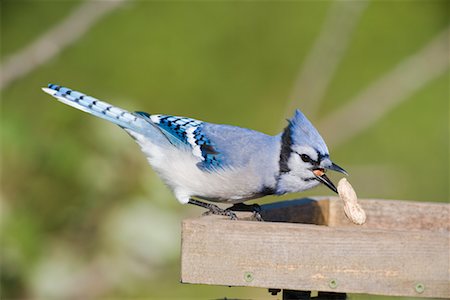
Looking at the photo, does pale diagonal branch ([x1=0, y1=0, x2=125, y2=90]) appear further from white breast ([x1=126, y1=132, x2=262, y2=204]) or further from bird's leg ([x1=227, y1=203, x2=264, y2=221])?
bird's leg ([x1=227, y1=203, x2=264, y2=221])

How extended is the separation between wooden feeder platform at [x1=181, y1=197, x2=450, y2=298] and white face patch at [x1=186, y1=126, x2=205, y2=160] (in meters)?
0.66

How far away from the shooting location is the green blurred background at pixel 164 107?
371cm

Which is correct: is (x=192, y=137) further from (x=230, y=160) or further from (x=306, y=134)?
(x=306, y=134)

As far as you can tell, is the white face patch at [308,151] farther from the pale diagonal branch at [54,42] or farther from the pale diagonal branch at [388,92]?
the pale diagonal branch at [388,92]

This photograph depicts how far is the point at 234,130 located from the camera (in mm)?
2793

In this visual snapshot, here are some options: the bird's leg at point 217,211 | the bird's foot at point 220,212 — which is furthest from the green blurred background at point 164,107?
the bird's foot at point 220,212

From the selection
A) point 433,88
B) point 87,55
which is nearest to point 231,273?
point 87,55

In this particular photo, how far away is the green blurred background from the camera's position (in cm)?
371

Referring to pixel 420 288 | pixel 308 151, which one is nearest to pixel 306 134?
pixel 308 151

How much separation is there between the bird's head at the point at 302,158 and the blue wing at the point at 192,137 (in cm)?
21

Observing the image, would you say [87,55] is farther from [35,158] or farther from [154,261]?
[154,261]

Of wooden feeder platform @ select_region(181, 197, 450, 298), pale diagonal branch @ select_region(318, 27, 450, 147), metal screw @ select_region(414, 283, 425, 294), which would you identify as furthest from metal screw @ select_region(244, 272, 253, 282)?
pale diagonal branch @ select_region(318, 27, 450, 147)

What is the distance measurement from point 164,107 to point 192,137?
5.22 ft

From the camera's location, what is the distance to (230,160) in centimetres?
271
